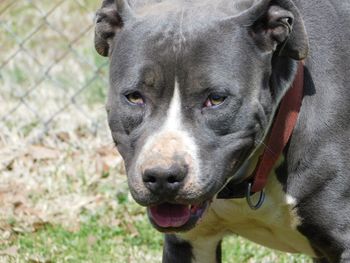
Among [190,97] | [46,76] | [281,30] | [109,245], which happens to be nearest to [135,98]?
[190,97]

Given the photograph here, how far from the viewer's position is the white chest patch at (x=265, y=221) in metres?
3.97

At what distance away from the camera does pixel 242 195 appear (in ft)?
12.9

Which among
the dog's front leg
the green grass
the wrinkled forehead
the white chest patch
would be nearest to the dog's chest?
the white chest patch

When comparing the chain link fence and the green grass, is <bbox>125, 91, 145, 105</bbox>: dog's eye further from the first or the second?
the chain link fence

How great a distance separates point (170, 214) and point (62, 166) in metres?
2.49

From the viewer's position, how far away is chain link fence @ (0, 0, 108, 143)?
6.57 metres

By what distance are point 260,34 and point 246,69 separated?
14 centimetres

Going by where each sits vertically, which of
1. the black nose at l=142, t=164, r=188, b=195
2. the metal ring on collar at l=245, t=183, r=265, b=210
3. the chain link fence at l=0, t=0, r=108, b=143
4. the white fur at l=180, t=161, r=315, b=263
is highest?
the black nose at l=142, t=164, r=188, b=195

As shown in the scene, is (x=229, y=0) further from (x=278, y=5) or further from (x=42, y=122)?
(x=42, y=122)

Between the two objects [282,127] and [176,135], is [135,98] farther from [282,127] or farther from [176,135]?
Result: [282,127]

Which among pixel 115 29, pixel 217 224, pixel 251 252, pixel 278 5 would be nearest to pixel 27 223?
pixel 251 252

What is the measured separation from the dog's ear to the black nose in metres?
0.62

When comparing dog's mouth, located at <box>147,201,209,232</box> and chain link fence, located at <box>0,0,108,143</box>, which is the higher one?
dog's mouth, located at <box>147,201,209,232</box>

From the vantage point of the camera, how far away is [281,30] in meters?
3.67
